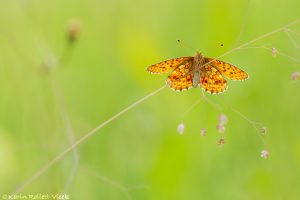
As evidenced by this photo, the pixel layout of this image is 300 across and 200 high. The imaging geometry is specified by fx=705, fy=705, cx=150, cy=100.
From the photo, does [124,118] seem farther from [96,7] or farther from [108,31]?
[96,7]

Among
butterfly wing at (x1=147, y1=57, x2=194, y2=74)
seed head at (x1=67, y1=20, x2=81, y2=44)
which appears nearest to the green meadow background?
seed head at (x1=67, y1=20, x2=81, y2=44)

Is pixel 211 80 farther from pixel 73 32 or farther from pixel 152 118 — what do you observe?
pixel 152 118

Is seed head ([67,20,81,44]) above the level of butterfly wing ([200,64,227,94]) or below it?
below

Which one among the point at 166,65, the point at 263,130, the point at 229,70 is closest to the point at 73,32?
the point at 166,65

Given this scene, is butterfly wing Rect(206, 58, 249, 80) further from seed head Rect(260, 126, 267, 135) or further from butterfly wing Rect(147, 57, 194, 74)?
seed head Rect(260, 126, 267, 135)

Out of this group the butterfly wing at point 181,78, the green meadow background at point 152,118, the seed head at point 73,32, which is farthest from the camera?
the seed head at point 73,32

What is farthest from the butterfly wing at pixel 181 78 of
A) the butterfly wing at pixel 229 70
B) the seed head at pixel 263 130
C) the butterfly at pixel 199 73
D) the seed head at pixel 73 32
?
the seed head at pixel 73 32

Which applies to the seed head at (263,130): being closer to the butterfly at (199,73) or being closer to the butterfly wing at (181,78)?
the butterfly at (199,73)
